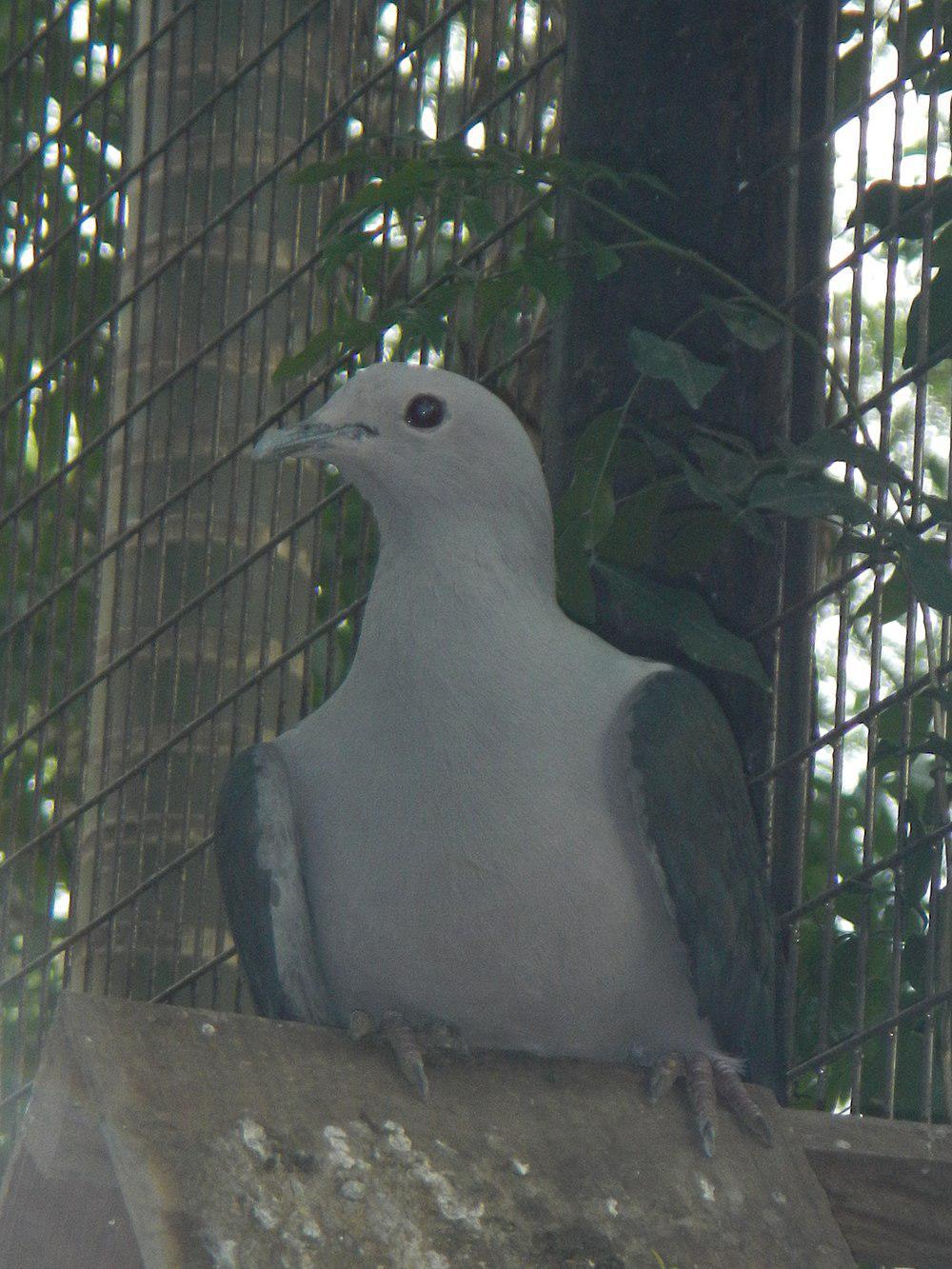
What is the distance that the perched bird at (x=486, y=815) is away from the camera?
1914 millimetres

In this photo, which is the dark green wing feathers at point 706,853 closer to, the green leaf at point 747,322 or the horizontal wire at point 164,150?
the green leaf at point 747,322

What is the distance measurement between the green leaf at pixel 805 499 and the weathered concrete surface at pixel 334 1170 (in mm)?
627

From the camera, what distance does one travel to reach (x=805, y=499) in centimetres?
196

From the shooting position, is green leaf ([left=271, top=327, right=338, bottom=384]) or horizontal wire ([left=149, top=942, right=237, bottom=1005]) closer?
green leaf ([left=271, top=327, right=338, bottom=384])

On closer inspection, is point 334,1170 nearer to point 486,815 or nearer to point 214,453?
point 486,815

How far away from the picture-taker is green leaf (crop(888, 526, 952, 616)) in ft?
6.36

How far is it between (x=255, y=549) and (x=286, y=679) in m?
0.26

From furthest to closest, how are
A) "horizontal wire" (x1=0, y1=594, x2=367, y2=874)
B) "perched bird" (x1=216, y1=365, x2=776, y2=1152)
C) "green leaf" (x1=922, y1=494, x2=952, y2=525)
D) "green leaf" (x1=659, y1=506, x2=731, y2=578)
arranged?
"horizontal wire" (x1=0, y1=594, x2=367, y2=874) < "green leaf" (x1=659, y1=506, x2=731, y2=578) < "green leaf" (x1=922, y1=494, x2=952, y2=525) < "perched bird" (x1=216, y1=365, x2=776, y2=1152)

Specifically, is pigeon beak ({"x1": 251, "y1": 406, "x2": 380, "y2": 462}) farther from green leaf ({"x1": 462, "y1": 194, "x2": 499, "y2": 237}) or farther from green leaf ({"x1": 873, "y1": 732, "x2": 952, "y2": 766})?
green leaf ({"x1": 873, "y1": 732, "x2": 952, "y2": 766})

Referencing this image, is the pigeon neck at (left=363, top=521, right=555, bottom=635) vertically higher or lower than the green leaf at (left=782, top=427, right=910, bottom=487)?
lower

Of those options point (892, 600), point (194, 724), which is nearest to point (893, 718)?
point (892, 600)

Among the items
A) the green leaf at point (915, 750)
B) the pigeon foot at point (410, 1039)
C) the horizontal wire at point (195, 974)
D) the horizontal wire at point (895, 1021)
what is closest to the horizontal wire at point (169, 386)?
the horizontal wire at point (195, 974)

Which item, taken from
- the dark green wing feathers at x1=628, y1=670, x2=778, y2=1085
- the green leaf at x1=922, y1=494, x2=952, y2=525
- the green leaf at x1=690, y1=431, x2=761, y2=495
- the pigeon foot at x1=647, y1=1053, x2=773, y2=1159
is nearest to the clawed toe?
the pigeon foot at x1=647, y1=1053, x2=773, y2=1159

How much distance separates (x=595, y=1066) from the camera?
5.82 ft
